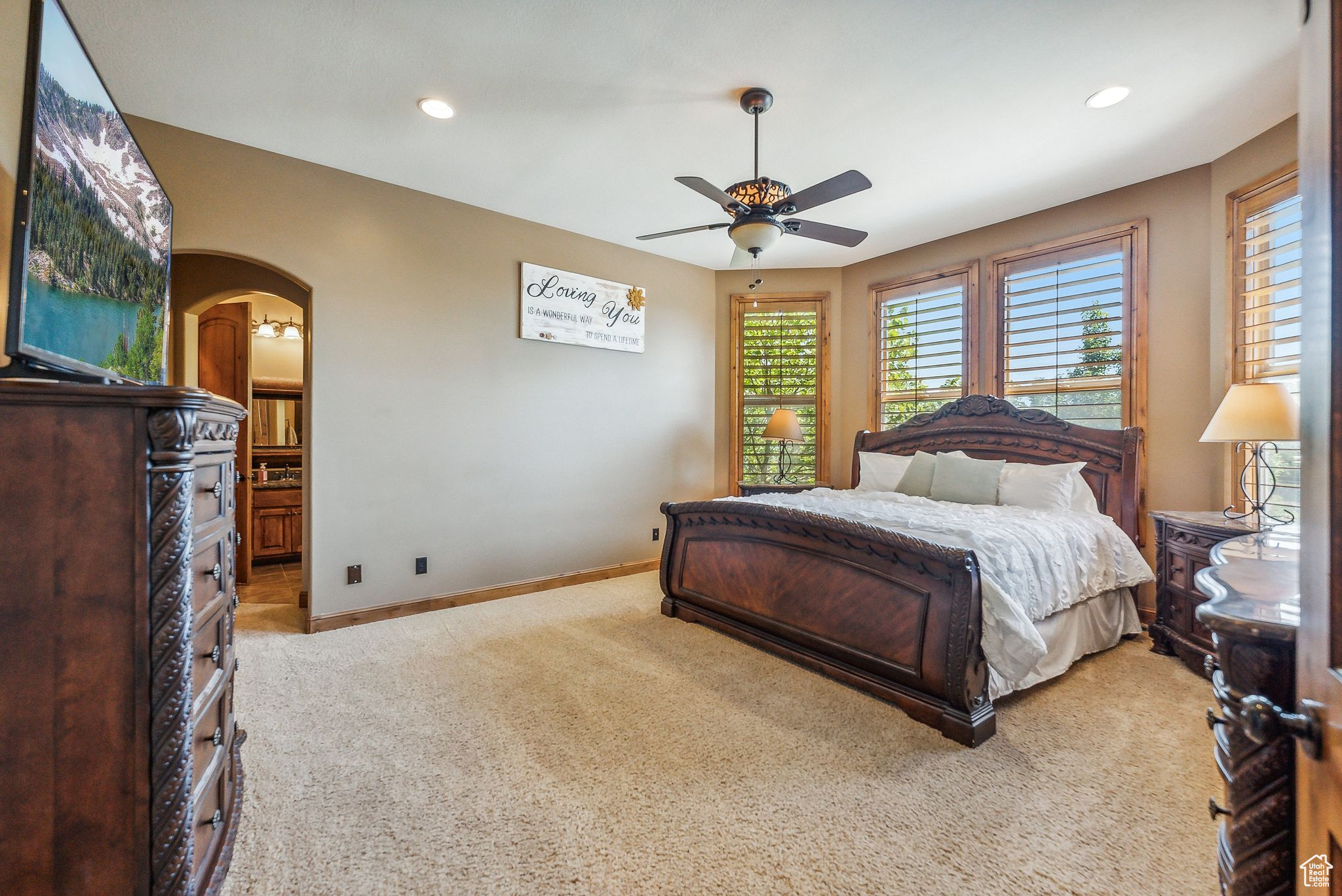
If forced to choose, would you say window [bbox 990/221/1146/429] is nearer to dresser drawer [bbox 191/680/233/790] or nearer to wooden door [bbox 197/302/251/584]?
dresser drawer [bbox 191/680/233/790]

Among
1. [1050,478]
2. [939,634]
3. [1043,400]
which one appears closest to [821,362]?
[1043,400]

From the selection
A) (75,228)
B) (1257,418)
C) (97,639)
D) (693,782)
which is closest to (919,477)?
(1257,418)

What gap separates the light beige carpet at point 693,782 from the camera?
5.23ft

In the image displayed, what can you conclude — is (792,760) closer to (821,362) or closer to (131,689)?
(131,689)

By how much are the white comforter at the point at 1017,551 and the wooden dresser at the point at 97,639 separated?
8.03ft

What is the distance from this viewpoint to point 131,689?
1.16 meters

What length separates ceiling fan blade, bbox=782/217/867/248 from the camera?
2.88 m

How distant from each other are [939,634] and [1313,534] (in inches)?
72.4

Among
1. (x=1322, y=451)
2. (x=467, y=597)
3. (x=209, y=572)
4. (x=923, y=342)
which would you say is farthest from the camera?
(x=923, y=342)

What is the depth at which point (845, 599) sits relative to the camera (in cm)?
270

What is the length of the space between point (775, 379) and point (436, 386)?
3.04 meters

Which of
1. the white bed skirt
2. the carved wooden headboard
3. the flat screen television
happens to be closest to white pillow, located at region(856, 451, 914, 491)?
the carved wooden headboard

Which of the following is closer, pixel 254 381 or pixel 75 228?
pixel 75 228

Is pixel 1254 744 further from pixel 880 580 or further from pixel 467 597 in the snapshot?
pixel 467 597
